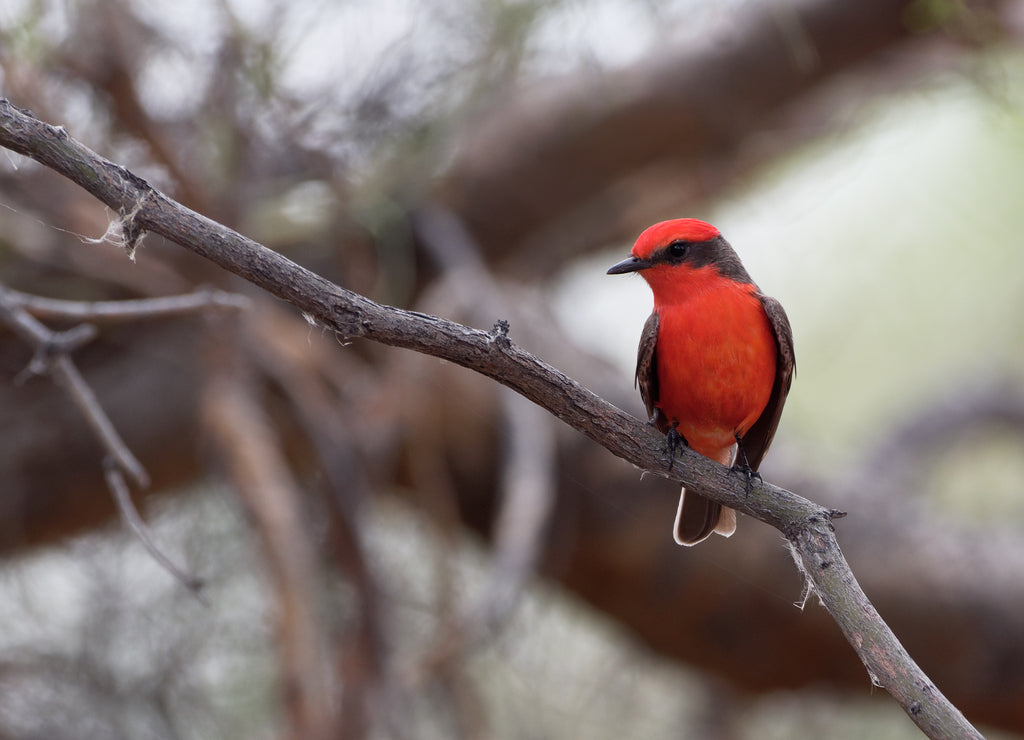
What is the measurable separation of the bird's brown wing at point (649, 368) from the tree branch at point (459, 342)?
949 millimetres

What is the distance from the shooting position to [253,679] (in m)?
4.91

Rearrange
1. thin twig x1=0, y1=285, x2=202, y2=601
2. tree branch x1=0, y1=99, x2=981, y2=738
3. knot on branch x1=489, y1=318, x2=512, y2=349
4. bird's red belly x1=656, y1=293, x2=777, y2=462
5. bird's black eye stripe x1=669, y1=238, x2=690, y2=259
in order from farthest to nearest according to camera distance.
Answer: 1. bird's black eye stripe x1=669, y1=238, x2=690, y2=259
2. bird's red belly x1=656, y1=293, x2=777, y2=462
3. thin twig x1=0, y1=285, x2=202, y2=601
4. knot on branch x1=489, y1=318, x2=512, y2=349
5. tree branch x1=0, y1=99, x2=981, y2=738

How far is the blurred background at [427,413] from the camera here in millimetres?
3797

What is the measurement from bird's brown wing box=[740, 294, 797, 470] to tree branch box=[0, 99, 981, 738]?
0.98 meters

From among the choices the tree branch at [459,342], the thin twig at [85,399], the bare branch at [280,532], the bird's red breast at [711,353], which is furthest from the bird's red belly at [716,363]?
the bare branch at [280,532]

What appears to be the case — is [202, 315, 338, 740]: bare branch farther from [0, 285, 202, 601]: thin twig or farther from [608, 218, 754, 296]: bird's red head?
[608, 218, 754, 296]: bird's red head

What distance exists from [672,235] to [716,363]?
366mm

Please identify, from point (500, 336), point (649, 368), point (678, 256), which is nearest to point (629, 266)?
point (678, 256)

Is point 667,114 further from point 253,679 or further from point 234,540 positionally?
point 253,679

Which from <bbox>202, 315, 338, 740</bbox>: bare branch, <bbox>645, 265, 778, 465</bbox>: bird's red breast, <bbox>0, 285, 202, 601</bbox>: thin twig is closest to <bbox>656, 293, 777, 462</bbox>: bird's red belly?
<bbox>645, 265, 778, 465</bbox>: bird's red breast

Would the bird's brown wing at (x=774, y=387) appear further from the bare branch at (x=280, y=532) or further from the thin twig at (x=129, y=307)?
the bare branch at (x=280, y=532)

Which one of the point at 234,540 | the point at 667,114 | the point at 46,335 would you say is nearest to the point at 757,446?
the point at 46,335

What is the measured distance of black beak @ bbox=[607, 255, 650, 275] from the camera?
2.59 meters

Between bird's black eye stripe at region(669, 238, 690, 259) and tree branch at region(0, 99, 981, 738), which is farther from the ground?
bird's black eye stripe at region(669, 238, 690, 259)
